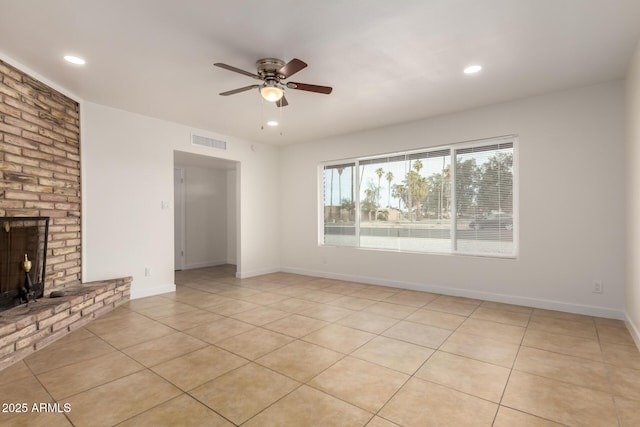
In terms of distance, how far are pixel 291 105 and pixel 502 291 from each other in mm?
3787

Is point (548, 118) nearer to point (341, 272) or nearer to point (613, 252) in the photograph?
point (613, 252)

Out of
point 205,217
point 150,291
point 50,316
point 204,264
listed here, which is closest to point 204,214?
point 205,217

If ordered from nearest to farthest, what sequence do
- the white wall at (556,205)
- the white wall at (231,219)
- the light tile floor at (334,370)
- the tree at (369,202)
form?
1. the light tile floor at (334,370)
2. the white wall at (556,205)
3. the tree at (369,202)
4. the white wall at (231,219)

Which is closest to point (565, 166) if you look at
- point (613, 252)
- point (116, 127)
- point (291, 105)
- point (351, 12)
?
point (613, 252)

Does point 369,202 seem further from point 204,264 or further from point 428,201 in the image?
point 204,264

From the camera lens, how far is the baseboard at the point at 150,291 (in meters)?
4.51

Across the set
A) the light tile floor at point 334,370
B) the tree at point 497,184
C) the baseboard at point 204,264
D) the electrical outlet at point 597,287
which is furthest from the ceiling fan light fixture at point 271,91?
the baseboard at point 204,264

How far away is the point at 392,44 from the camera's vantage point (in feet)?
8.95

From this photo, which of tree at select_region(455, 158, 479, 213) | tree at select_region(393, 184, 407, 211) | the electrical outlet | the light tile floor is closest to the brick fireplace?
the light tile floor

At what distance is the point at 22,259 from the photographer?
9.86 feet

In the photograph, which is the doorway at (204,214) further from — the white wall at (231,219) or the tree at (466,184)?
the tree at (466,184)

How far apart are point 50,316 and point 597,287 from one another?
5.76m

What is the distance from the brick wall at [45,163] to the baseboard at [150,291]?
2.45ft

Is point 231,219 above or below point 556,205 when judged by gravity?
below
